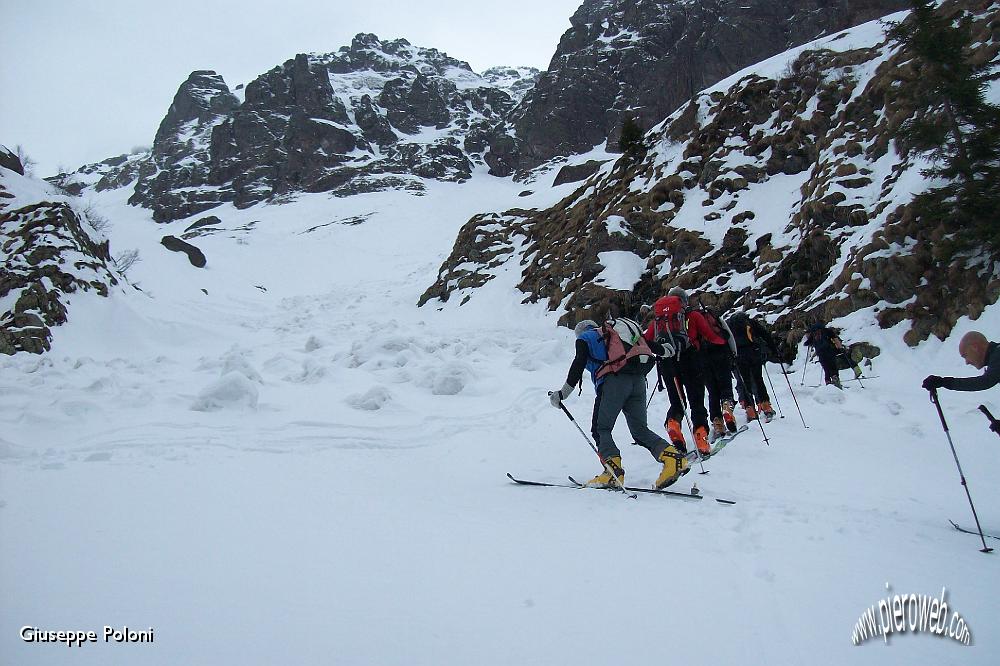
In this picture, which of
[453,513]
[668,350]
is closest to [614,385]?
[668,350]

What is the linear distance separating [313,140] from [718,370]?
115 meters

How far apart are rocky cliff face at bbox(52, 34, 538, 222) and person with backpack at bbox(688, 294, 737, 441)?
8679 cm

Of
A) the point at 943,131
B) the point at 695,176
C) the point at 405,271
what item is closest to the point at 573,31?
the point at 405,271

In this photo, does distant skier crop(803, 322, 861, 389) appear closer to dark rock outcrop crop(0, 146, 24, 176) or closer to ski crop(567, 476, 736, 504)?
ski crop(567, 476, 736, 504)

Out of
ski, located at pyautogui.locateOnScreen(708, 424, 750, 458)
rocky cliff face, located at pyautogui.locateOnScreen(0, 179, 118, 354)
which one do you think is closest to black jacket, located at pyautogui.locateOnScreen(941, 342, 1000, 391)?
ski, located at pyautogui.locateOnScreen(708, 424, 750, 458)

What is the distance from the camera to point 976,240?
33.8ft

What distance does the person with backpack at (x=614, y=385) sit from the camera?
5566 mm

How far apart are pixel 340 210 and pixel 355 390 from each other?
67.7m

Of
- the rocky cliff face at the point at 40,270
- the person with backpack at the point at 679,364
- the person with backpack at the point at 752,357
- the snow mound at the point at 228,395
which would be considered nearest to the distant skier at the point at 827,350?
the person with backpack at the point at 752,357

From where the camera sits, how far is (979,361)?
401cm

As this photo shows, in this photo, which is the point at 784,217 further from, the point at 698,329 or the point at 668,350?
the point at 668,350

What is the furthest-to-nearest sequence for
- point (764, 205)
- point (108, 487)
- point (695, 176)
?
point (695, 176) → point (764, 205) → point (108, 487)

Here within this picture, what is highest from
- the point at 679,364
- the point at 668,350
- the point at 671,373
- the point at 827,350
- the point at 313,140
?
the point at 313,140

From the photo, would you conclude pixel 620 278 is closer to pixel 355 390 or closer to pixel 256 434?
pixel 355 390
